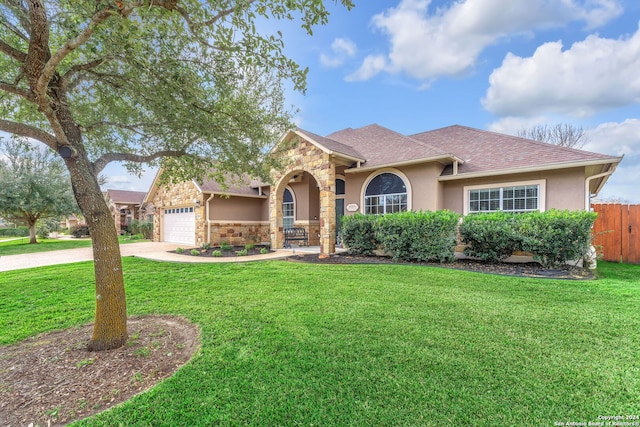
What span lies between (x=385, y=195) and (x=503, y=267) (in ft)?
15.9

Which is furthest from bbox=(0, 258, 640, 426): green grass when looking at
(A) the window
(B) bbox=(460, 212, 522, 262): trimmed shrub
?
(A) the window

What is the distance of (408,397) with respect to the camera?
92.8 inches

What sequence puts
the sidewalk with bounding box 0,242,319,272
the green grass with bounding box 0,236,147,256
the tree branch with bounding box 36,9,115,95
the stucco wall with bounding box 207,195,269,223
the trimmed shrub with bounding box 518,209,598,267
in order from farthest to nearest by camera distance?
the green grass with bounding box 0,236,147,256 < the stucco wall with bounding box 207,195,269,223 < the sidewalk with bounding box 0,242,319,272 < the trimmed shrub with bounding box 518,209,598,267 < the tree branch with bounding box 36,9,115,95

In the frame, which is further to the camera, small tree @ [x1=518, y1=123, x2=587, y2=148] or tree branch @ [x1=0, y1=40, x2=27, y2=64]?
small tree @ [x1=518, y1=123, x2=587, y2=148]

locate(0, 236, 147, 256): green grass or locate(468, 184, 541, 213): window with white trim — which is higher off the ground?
locate(468, 184, 541, 213): window with white trim

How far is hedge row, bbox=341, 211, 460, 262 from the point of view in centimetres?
830

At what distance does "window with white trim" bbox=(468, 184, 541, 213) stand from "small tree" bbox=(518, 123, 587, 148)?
17.4m

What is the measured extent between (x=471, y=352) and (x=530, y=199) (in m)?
8.18

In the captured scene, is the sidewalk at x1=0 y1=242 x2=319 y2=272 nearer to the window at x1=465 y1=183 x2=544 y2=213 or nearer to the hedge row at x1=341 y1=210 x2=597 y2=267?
the hedge row at x1=341 y1=210 x2=597 y2=267

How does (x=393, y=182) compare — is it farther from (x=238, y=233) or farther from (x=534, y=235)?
(x=238, y=233)

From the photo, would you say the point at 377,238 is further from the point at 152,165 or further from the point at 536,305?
the point at 152,165

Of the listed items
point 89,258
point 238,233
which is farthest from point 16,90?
point 238,233

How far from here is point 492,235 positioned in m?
7.98

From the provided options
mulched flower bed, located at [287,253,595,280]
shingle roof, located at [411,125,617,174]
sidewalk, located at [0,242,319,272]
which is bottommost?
sidewalk, located at [0,242,319,272]
